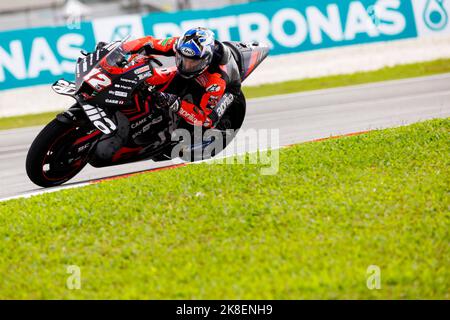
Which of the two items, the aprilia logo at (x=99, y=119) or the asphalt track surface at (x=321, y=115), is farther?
the asphalt track surface at (x=321, y=115)

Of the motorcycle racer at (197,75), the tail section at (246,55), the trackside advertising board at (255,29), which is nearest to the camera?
Result: the motorcycle racer at (197,75)

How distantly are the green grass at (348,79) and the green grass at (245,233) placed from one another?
25.9 feet

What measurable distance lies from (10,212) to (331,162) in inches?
127

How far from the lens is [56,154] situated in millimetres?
6648

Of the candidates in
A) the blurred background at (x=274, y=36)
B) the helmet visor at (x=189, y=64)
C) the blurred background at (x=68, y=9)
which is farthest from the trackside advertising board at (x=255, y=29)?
the helmet visor at (x=189, y=64)

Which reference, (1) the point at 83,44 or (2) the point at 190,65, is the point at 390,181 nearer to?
(2) the point at 190,65

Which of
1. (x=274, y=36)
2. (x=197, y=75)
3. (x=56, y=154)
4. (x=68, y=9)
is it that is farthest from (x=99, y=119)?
(x=68, y=9)

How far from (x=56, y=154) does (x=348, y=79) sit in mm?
10194

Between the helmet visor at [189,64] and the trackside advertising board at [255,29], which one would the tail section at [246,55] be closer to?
the helmet visor at [189,64]

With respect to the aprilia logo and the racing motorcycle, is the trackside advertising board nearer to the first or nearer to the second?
the racing motorcycle

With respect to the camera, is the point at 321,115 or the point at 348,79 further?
the point at 348,79

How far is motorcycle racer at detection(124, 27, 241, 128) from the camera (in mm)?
6836

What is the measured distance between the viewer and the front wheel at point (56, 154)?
21.0 ft

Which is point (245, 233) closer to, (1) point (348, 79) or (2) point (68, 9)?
(1) point (348, 79)
